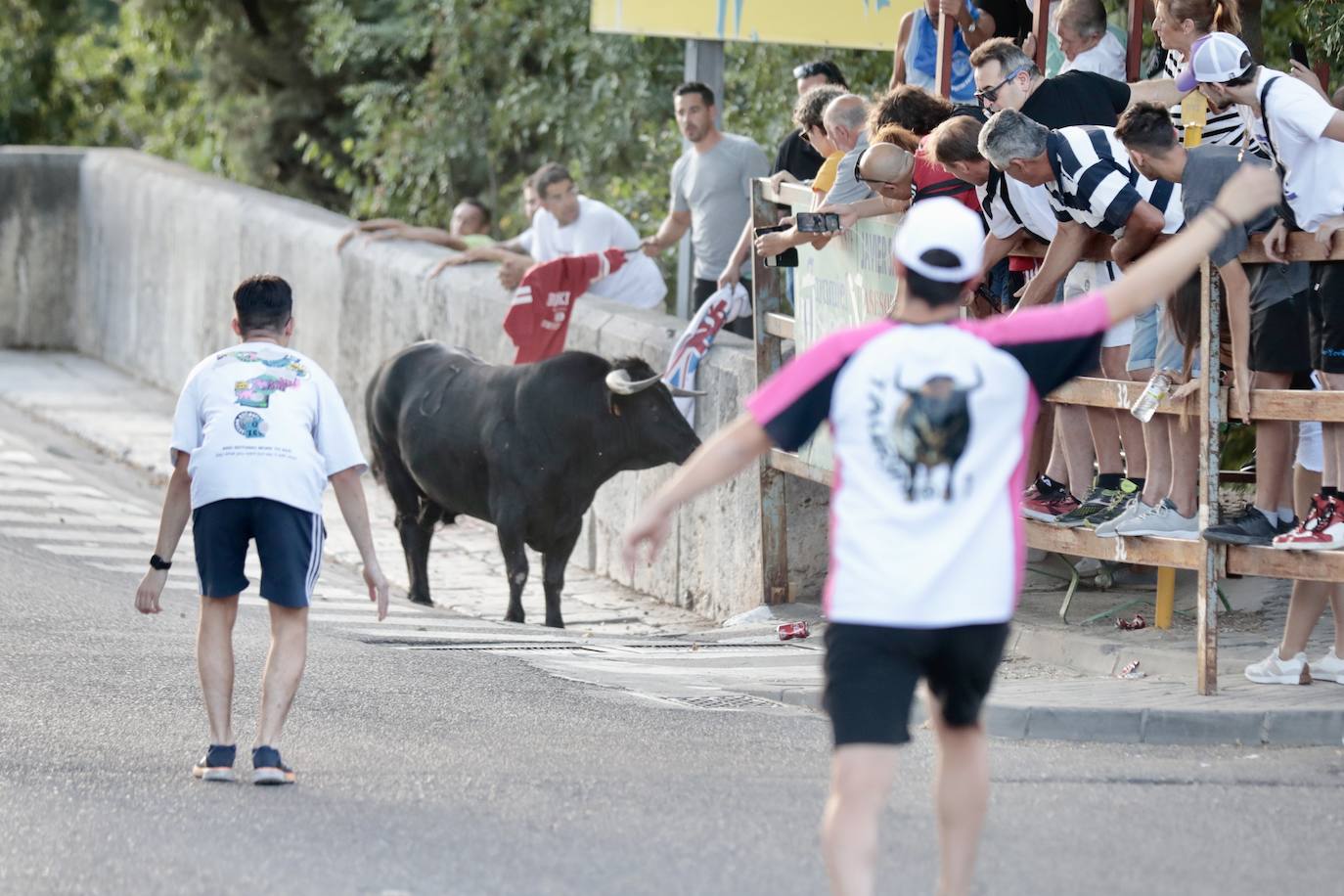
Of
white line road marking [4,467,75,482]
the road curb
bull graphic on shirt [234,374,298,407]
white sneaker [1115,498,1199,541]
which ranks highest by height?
bull graphic on shirt [234,374,298,407]

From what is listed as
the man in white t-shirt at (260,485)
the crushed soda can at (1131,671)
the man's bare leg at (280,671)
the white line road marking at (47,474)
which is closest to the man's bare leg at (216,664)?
the man in white t-shirt at (260,485)

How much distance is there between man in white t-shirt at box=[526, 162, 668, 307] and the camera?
14.3 m

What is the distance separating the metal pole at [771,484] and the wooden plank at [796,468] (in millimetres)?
153

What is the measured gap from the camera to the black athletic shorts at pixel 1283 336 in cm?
805

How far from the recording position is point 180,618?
10.9 meters

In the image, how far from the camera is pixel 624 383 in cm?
1190

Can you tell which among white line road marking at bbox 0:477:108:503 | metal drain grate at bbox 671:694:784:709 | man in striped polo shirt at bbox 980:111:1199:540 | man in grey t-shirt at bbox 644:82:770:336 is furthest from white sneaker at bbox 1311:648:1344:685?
white line road marking at bbox 0:477:108:503

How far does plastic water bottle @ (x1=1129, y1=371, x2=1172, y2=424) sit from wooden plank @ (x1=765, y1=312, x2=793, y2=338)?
3.06 metres

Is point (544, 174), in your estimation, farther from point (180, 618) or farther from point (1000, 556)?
point (1000, 556)

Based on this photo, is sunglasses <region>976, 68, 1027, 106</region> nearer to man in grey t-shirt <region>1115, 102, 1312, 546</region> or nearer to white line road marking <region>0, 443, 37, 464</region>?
man in grey t-shirt <region>1115, 102, 1312, 546</region>

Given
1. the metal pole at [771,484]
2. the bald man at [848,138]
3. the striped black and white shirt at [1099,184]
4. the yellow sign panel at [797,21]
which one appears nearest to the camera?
the striped black and white shirt at [1099,184]

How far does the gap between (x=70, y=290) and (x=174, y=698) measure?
58.7 feet

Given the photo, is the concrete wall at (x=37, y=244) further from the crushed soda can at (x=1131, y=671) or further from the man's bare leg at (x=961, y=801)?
the man's bare leg at (x=961, y=801)

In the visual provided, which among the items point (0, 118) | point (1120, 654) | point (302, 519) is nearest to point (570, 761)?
point (302, 519)
